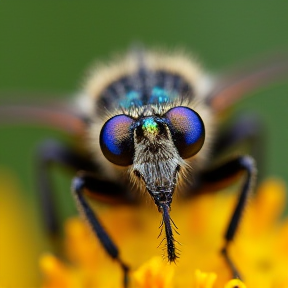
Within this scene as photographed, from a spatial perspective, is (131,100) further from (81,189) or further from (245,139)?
(245,139)

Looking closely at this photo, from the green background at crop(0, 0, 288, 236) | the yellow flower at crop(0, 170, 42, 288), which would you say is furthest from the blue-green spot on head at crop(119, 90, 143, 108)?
the green background at crop(0, 0, 288, 236)

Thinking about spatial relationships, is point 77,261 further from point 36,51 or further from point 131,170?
point 36,51

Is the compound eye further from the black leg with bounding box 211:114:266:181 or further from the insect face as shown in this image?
the black leg with bounding box 211:114:266:181

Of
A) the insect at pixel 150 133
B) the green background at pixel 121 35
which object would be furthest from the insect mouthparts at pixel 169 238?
the green background at pixel 121 35

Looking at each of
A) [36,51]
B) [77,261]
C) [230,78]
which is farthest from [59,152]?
[36,51]

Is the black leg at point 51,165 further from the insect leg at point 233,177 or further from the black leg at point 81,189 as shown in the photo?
the insect leg at point 233,177

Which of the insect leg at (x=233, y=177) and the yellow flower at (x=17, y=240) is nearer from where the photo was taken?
the insect leg at (x=233, y=177)
